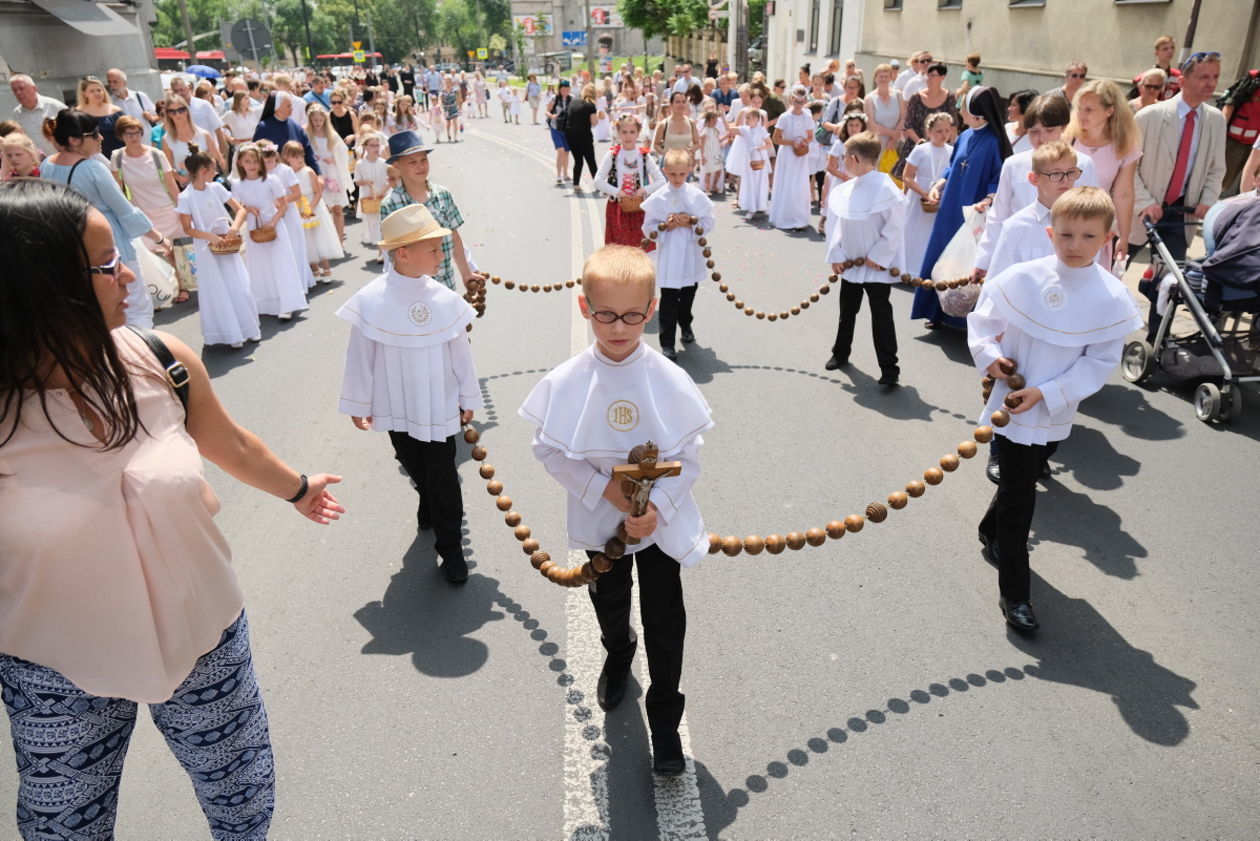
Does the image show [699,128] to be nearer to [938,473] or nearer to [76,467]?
[938,473]

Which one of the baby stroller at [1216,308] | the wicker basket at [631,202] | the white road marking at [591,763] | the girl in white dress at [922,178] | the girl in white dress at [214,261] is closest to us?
the white road marking at [591,763]

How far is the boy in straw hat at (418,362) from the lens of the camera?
177 inches

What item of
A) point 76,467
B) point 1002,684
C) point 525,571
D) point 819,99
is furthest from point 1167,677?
point 819,99

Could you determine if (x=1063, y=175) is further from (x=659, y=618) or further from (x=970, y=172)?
(x=659, y=618)

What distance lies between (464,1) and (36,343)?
163974 mm

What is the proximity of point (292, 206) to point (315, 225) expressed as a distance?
4.90 ft

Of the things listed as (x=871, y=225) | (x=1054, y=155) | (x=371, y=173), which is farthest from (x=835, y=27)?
(x=1054, y=155)

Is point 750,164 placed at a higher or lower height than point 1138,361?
higher

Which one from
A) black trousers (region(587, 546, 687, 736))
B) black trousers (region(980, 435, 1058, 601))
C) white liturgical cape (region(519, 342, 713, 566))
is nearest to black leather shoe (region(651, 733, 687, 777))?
black trousers (region(587, 546, 687, 736))

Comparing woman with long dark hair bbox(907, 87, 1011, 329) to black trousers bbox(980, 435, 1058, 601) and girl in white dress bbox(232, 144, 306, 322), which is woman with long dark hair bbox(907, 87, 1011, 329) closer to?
black trousers bbox(980, 435, 1058, 601)

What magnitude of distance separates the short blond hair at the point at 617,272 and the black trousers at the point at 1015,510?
6.93 ft

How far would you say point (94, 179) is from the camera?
699 cm

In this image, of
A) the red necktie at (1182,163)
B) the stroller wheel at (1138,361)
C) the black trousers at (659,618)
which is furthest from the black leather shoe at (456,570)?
the red necktie at (1182,163)

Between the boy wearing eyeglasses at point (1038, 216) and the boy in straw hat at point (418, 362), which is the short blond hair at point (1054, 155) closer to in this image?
the boy wearing eyeglasses at point (1038, 216)
